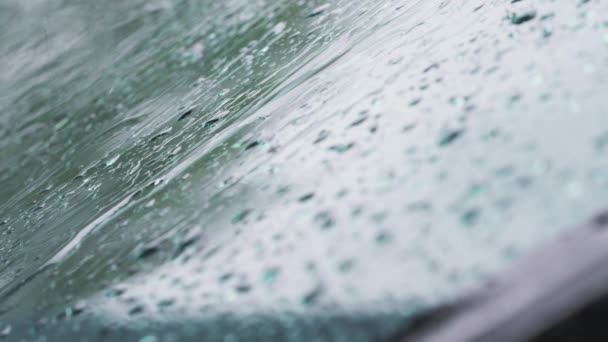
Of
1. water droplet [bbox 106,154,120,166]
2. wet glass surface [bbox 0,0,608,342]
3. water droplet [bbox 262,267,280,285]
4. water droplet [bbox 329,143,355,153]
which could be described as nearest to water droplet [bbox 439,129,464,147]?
wet glass surface [bbox 0,0,608,342]

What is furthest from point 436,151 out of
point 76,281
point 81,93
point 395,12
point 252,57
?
point 81,93

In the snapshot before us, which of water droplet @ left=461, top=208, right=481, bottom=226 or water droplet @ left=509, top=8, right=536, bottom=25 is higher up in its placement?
water droplet @ left=509, top=8, right=536, bottom=25

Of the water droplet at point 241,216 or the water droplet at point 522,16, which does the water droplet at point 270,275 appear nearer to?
the water droplet at point 241,216

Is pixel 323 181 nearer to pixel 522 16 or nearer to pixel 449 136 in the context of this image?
pixel 449 136

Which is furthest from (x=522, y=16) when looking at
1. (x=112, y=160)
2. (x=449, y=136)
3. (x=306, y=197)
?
(x=112, y=160)

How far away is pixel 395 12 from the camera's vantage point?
123 centimetres

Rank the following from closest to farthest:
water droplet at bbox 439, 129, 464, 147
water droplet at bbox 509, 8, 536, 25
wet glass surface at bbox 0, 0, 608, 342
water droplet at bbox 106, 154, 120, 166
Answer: wet glass surface at bbox 0, 0, 608, 342 < water droplet at bbox 439, 129, 464, 147 < water droplet at bbox 509, 8, 536, 25 < water droplet at bbox 106, 154, 120, 166

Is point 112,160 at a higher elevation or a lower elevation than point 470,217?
higher

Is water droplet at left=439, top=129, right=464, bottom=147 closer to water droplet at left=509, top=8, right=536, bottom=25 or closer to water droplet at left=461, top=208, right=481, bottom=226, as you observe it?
water droplet at left=461, top=208, right=481, bottom=226

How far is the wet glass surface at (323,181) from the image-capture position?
1.76 ft

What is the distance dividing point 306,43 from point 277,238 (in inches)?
28.3

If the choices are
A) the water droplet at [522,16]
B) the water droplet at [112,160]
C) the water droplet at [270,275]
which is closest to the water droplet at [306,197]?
the water droplet at [270,275]

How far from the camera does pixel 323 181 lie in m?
0.73

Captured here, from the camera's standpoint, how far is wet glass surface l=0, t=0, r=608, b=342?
0.54 m
